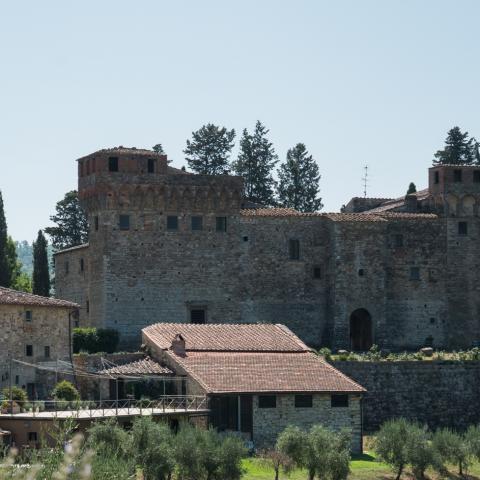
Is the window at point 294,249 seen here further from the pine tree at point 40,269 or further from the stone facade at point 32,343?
the pine tree at point 40,269

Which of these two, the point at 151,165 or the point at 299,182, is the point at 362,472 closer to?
the point at 151,165

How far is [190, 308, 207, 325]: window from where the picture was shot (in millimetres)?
64750

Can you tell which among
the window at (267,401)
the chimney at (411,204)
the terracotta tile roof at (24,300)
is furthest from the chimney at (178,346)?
the chimney at (411,204)

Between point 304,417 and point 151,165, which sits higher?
point 151,165

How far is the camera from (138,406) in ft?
162

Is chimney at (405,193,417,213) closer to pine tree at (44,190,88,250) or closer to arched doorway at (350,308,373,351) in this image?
arched doorway at (350,308,373,351)

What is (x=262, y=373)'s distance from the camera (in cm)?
5103

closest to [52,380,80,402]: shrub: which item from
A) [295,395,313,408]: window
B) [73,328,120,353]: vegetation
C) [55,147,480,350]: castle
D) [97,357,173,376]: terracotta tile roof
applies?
[97,357,173,376]: terracotta tile roof

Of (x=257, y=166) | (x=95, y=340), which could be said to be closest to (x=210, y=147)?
(x=257, y=166)

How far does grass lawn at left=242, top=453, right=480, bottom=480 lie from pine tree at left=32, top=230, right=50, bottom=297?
3029 cm

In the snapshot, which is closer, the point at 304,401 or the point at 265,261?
the point at 304,401

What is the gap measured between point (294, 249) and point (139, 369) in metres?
16.2

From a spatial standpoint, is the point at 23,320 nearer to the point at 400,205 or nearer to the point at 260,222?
the point at 260,222

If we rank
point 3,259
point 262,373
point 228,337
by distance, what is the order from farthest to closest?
point 3,259 → point 228,337 → point 262,373
